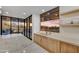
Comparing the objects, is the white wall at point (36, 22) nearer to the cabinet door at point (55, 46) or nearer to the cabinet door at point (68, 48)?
the cabinet door at point (55, 46)

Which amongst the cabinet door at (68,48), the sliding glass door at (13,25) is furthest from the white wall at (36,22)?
the cabinet door at (68,48)

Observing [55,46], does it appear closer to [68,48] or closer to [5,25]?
[68,48]

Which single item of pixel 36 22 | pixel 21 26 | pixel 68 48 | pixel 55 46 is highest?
pixel 36 22

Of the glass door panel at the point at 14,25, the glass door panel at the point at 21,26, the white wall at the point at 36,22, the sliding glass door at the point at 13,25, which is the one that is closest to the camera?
the white wall at the point at 36,22

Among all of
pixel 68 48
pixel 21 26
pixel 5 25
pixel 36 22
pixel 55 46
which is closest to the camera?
pixel 68 48

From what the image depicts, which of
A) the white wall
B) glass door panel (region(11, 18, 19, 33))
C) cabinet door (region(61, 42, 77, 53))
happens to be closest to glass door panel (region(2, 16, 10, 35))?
glass door panel (region(11, 18, 19, 33))

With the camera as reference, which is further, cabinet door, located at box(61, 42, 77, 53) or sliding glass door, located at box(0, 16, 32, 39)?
sliding glass door, located at box(0, 16, 32, 39)

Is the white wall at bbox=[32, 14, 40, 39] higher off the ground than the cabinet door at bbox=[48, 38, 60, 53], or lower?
higher

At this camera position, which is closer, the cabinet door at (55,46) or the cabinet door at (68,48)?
the cabinet door at (68,48)

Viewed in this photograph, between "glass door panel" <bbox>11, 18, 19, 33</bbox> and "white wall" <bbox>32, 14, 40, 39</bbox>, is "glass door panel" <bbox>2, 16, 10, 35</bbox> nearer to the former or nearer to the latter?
"glass door panel" <bbox>11, 18, 19, 33</bbox>

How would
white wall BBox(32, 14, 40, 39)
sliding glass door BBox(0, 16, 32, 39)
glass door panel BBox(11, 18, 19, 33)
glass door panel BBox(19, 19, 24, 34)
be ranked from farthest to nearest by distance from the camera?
glass door panel BBox(19, 19, 24, 34) → glass door panel BBox(11, 18, 19, 33) → sliding glass door BBox(0, 16, 32, 39) → white wall BBox(32, 14, 40, 39)

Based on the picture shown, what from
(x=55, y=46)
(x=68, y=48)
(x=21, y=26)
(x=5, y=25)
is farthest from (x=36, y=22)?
(x=68, y=48)

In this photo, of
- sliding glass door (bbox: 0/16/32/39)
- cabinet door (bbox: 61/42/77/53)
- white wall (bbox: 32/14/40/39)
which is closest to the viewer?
cabinet door (bbox: 61/42/77/53)
